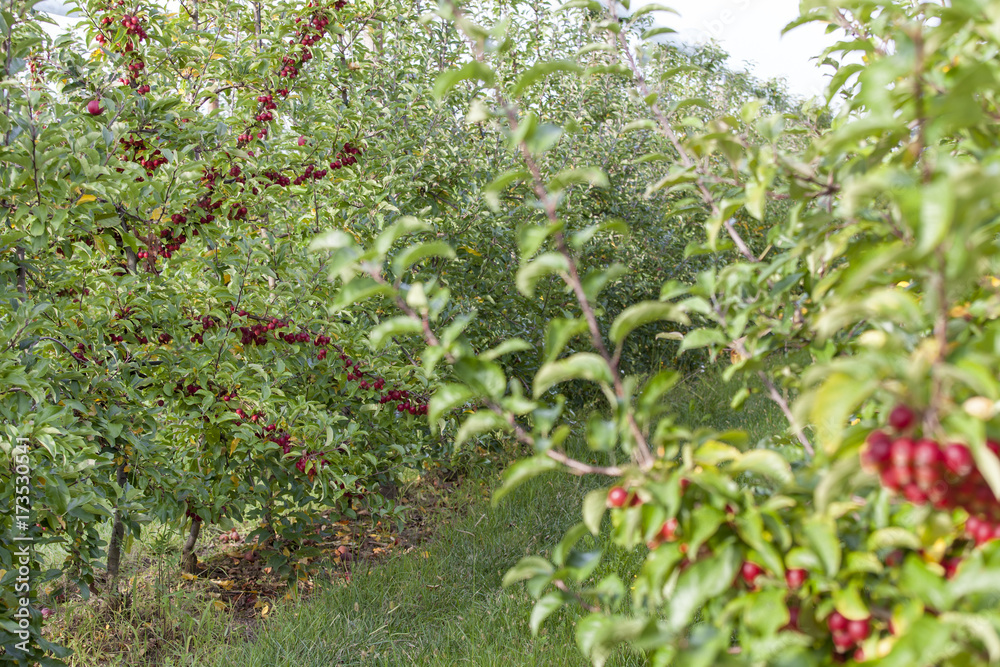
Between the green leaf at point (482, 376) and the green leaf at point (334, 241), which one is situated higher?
the green leaf at point (334, 241)

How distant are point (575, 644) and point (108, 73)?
2.91m

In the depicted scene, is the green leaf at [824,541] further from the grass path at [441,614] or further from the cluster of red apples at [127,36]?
the cluster of red apples at [127,36]

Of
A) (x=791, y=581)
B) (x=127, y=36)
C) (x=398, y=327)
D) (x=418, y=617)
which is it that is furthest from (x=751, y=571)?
(x=127, y=36)

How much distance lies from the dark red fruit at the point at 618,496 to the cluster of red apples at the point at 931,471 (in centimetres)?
33

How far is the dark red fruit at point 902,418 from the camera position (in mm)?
734

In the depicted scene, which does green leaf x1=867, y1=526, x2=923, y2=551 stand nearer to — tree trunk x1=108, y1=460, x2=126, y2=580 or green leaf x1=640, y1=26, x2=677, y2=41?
green leaf x1=640, y1=26, x2=677, y2=41

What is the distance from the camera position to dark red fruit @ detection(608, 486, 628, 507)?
0.97 m

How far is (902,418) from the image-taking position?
0.73 m

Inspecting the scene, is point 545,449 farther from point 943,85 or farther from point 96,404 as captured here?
point 96,404

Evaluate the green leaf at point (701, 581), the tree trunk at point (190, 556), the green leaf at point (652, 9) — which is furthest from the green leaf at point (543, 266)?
the tree trunk at point (190, 556)

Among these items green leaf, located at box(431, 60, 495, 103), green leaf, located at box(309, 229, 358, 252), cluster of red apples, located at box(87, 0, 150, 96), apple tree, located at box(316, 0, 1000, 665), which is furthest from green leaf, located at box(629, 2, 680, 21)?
cluster of red apples, located at box(87, 0, 150, 96)

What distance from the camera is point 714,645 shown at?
0.82 metres

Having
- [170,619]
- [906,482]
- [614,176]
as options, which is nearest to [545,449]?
[906,482]

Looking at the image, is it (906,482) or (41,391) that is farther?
(41,391)
